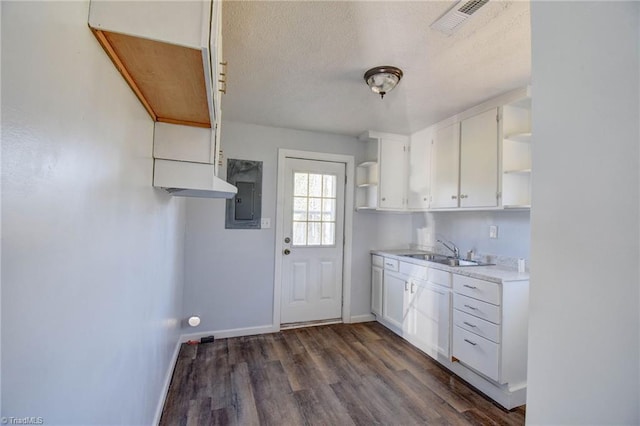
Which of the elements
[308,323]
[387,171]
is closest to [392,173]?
[387,171]

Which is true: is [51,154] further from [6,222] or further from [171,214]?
[171,214]

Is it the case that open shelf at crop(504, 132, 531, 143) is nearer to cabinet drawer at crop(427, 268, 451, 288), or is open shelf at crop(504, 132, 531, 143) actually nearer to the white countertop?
the white countertop

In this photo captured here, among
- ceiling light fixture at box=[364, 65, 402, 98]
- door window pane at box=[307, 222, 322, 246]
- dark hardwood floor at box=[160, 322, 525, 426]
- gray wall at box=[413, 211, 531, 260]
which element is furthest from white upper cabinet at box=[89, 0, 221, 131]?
gray wall at box=[413, 211, 531, 260]

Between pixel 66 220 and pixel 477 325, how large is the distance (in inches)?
95.9

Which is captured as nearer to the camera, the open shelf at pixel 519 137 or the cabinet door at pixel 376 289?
the open shelf at pixel 519 137

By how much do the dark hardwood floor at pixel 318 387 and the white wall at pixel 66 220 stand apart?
93 cm

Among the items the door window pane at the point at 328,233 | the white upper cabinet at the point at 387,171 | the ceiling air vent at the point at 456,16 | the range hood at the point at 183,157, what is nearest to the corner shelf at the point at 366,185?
the white upper cabinet at the point at 387,171

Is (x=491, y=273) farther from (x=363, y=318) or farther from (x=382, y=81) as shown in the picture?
(x=363, y=318)

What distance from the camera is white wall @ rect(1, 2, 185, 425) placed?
0.47m

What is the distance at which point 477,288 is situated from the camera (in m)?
2.12

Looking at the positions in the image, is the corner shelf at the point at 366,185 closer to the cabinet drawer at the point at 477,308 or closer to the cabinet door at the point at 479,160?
the cabinet door at the point at 479,160

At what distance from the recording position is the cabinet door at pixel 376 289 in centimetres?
335

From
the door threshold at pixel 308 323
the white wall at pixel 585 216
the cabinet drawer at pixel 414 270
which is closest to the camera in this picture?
the white wall at pixel 585 216

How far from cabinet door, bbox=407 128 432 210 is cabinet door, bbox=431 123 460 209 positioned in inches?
2.9
